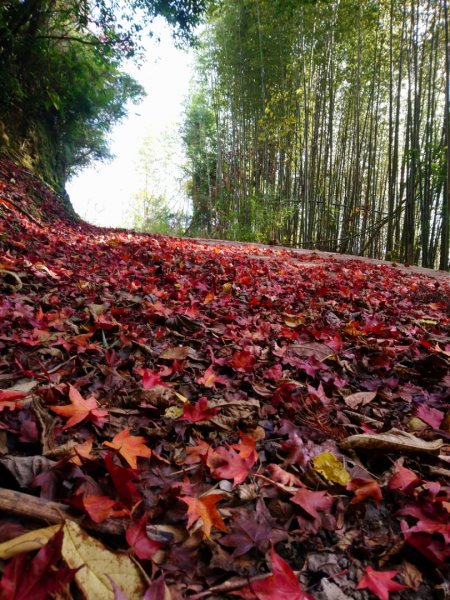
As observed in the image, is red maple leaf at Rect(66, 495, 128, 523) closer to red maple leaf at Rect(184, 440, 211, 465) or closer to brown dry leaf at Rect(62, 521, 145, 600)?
brown dry leaf at Rect(62, 521, 145, 600)

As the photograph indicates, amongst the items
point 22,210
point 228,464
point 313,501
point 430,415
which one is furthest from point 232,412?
point 22,210

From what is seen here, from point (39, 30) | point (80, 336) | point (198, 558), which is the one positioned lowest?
point (198, 558)

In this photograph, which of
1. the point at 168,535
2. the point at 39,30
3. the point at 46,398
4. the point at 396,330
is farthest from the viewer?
the point at 39,30

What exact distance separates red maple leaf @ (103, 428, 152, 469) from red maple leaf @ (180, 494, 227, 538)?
16 cm

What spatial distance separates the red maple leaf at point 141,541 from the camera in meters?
0.60

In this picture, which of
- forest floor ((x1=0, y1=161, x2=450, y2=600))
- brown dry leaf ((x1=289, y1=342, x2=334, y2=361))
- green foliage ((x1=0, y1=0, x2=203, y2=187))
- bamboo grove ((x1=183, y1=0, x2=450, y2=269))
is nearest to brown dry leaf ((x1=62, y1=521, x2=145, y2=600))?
forest floor ((x1=0, y1=161, x2=450, y2=600))

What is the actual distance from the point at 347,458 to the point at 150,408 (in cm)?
55

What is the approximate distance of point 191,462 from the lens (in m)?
0.85

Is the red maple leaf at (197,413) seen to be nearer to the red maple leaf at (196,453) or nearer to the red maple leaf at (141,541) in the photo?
the red maple leaf at (196,453)

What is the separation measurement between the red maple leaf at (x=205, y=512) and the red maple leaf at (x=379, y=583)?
0.25 m

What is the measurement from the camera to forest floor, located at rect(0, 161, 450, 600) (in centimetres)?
59

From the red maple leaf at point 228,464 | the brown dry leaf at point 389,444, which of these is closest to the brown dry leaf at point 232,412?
the red maple leaf at point 228,464

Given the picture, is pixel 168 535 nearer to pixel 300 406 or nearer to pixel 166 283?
pixel 300 406

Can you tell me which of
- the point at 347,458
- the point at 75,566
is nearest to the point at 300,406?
the point at 347,458
